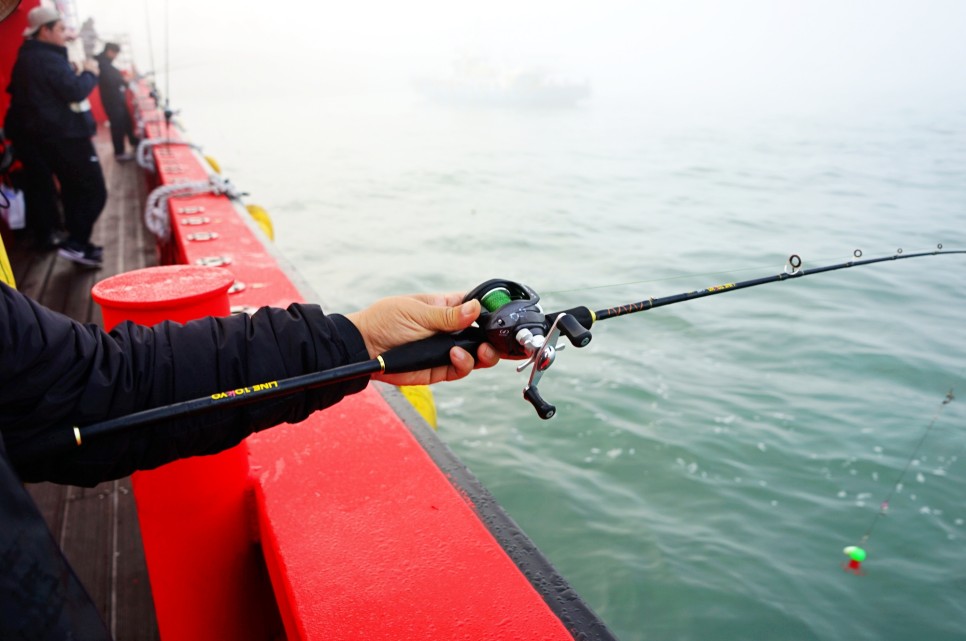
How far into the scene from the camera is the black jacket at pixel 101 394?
1.07 meters

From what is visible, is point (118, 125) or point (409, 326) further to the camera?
point (118, 125)

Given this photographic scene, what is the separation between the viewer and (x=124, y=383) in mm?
1448

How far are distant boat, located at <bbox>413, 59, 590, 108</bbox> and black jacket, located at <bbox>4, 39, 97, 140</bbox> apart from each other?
56946mm

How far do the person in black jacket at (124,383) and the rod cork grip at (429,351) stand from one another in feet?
0.08

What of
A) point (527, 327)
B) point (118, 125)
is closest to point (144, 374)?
point (527, 327)

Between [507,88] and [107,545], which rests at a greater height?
[507,88]

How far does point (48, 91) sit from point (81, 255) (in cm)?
130

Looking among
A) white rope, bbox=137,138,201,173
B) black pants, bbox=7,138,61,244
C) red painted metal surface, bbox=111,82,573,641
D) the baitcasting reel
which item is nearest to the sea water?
red painted metal surface, bbox=111,82,573,641

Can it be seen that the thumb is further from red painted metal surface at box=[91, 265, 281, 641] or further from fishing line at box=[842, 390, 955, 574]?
fishing line at box=[842, 390, 955, 574]

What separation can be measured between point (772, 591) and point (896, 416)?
9.33ft

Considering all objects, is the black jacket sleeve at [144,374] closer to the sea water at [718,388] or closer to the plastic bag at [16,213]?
the sea water at [718,388]

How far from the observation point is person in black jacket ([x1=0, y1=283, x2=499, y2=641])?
1074mm

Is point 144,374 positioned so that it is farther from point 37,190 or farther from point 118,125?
Answer: point 118,125

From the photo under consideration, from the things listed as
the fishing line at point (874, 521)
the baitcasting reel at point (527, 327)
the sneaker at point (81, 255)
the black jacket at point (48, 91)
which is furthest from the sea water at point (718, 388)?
the black jacket at point (48, 91)
